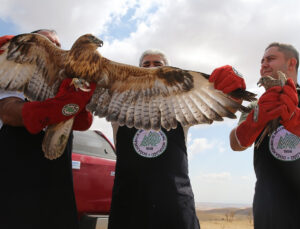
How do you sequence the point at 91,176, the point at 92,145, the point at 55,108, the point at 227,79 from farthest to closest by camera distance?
the point at 92,145 < the point at 91,176 < the point at 227,79 < the point at 55,108

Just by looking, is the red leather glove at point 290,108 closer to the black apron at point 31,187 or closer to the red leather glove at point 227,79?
the red leather glove at point 227,79

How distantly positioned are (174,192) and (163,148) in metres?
0.44

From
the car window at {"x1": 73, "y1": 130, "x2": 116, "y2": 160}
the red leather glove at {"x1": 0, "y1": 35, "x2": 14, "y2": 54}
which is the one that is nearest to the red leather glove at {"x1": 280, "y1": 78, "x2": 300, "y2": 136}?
the red leather glove at {"x1": 0, "y1": 35, "x2": 14, "y2": 54}

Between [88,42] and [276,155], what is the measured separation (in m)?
2.01

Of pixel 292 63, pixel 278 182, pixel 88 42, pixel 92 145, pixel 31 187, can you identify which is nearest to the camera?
pixel 31 187

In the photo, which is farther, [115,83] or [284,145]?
[115,83]

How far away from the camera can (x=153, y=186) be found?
2678 mm

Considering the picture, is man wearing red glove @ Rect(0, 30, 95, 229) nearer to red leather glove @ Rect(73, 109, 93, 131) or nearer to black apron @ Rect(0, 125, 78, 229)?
black apron @ Rect(0, 125, 78, 229)

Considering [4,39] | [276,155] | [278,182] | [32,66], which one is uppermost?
[4,39]

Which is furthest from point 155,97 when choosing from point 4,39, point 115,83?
point 4,39

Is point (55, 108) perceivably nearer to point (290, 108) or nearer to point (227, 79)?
point (227, 79)

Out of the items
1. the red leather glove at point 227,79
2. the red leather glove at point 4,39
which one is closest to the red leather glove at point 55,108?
the red leather glove at point 4,39

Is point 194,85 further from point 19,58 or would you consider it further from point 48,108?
point 19,58

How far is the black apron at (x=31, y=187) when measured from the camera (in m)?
2.12
